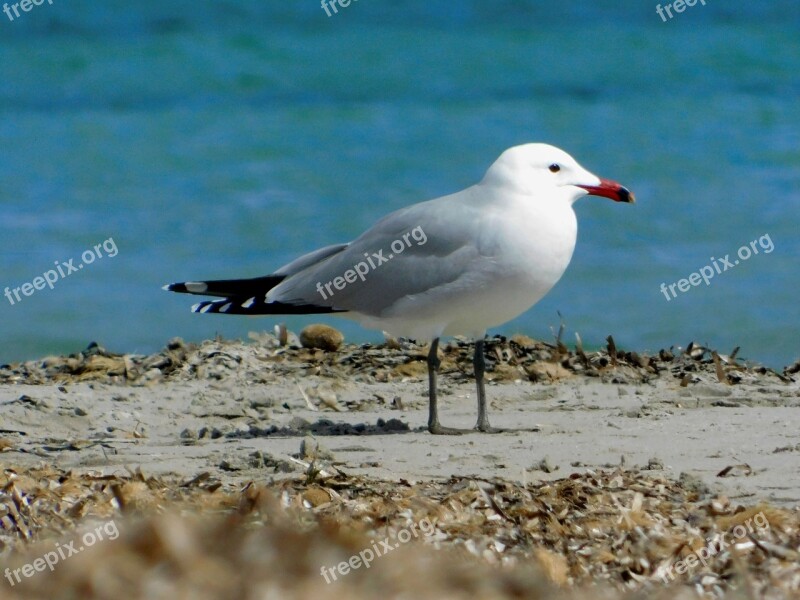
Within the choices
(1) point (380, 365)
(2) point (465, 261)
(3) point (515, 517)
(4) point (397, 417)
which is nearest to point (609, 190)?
(2) point (465, 261)

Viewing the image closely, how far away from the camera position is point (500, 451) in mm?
6180

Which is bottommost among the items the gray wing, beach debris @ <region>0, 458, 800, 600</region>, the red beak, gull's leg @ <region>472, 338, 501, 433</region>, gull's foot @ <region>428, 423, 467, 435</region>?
beach debris @ <region>0, 458, 800, 600</region>

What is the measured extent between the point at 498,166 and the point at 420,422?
1489 mm

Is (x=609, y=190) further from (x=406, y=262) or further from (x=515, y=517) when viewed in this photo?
(x=515, y=517)

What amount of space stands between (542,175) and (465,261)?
0.69 metres

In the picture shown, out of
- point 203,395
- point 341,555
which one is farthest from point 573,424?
point 341,555

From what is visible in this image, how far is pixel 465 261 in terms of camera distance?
22.6 ft

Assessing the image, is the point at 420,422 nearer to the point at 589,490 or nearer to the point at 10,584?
the point at 589,490

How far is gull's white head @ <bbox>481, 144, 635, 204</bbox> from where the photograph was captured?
23.1ft

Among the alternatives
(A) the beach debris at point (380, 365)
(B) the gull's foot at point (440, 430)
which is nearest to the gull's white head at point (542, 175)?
(B) the gull's foot at point (440, 430)

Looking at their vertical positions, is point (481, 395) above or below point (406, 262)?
below

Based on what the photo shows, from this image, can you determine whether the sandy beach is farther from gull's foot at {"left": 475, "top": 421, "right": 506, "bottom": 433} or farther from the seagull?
the seagull

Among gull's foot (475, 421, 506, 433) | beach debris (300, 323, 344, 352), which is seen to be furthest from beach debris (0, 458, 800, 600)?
beach debris (300, 323, 344, 352)

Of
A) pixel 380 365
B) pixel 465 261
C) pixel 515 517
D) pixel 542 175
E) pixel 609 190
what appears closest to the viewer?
pixel 515 517
